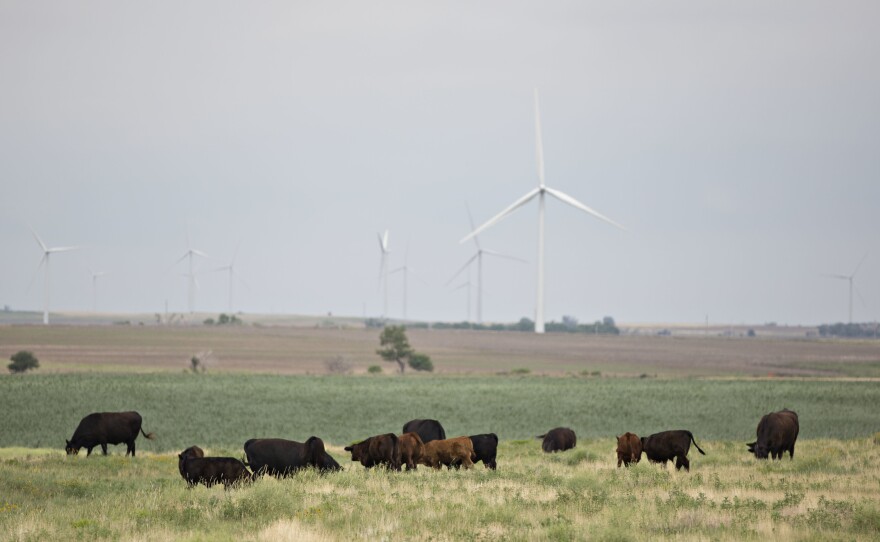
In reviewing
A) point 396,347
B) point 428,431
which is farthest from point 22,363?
point 428,431

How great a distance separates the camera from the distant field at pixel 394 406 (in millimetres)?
46000

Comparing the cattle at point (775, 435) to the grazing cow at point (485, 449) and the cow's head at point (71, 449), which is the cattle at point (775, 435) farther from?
the cow's head at point (71, 449)

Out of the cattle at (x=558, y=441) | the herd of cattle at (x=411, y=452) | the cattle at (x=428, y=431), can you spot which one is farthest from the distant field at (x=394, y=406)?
the herd of cattle at (x=411, y=452)

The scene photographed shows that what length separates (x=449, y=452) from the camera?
22781 mm

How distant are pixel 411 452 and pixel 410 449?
9 cm

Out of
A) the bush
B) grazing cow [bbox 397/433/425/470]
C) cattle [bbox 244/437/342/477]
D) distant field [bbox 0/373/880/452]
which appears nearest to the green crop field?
distant field [bbox 0/373/880/452]

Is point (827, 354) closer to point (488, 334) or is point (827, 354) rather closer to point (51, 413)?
point (488, 334)

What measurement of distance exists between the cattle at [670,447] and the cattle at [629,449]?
309mm

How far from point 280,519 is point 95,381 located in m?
57.2

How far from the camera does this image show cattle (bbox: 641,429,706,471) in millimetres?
22938

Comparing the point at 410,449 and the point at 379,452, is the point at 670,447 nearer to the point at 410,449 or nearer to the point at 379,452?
the point at 410,449

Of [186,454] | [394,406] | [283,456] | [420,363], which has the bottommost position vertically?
[394,406]

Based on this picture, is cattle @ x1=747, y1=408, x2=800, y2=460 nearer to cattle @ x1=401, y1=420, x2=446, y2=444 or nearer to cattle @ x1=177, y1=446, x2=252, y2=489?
cattle @ x1=401, y1=420, x2=446, y2=444

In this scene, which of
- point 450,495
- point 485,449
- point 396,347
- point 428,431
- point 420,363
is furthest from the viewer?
point 396,347
